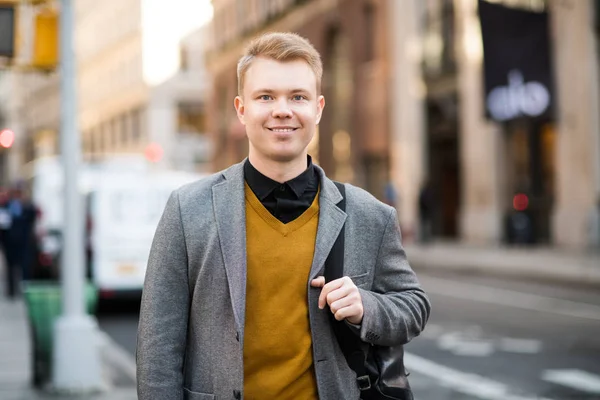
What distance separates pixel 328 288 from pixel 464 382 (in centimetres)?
643

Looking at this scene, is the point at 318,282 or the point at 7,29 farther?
the point at 7,29

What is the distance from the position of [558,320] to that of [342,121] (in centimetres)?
2767

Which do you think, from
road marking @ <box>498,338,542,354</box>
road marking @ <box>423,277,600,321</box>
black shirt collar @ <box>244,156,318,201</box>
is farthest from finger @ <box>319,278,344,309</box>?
road marking @ <box>423,277,600,321</box>

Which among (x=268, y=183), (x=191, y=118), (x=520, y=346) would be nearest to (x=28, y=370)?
(x=520, y=346)

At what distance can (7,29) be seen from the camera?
319 inches

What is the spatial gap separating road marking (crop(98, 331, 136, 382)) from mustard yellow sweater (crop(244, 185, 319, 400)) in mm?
6230

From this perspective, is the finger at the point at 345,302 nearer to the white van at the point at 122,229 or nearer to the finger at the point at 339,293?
the finger at the point at 339,293

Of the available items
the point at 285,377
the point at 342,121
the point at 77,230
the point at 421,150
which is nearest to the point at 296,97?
the point at 285,377

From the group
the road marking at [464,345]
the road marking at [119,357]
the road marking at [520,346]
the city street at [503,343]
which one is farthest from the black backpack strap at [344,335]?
the road marking at [520,346]

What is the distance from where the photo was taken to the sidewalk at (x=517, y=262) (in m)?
18.3

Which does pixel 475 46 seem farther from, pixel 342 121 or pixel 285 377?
pixel 285 377

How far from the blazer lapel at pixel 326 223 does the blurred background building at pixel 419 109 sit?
16.6 metres

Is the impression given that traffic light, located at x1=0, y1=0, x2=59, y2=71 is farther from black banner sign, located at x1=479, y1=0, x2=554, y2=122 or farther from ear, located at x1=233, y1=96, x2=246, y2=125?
black banner sign, located at x1=479, y1=0, x2=554, y2=122

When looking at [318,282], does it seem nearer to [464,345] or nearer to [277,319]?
[277,319]
